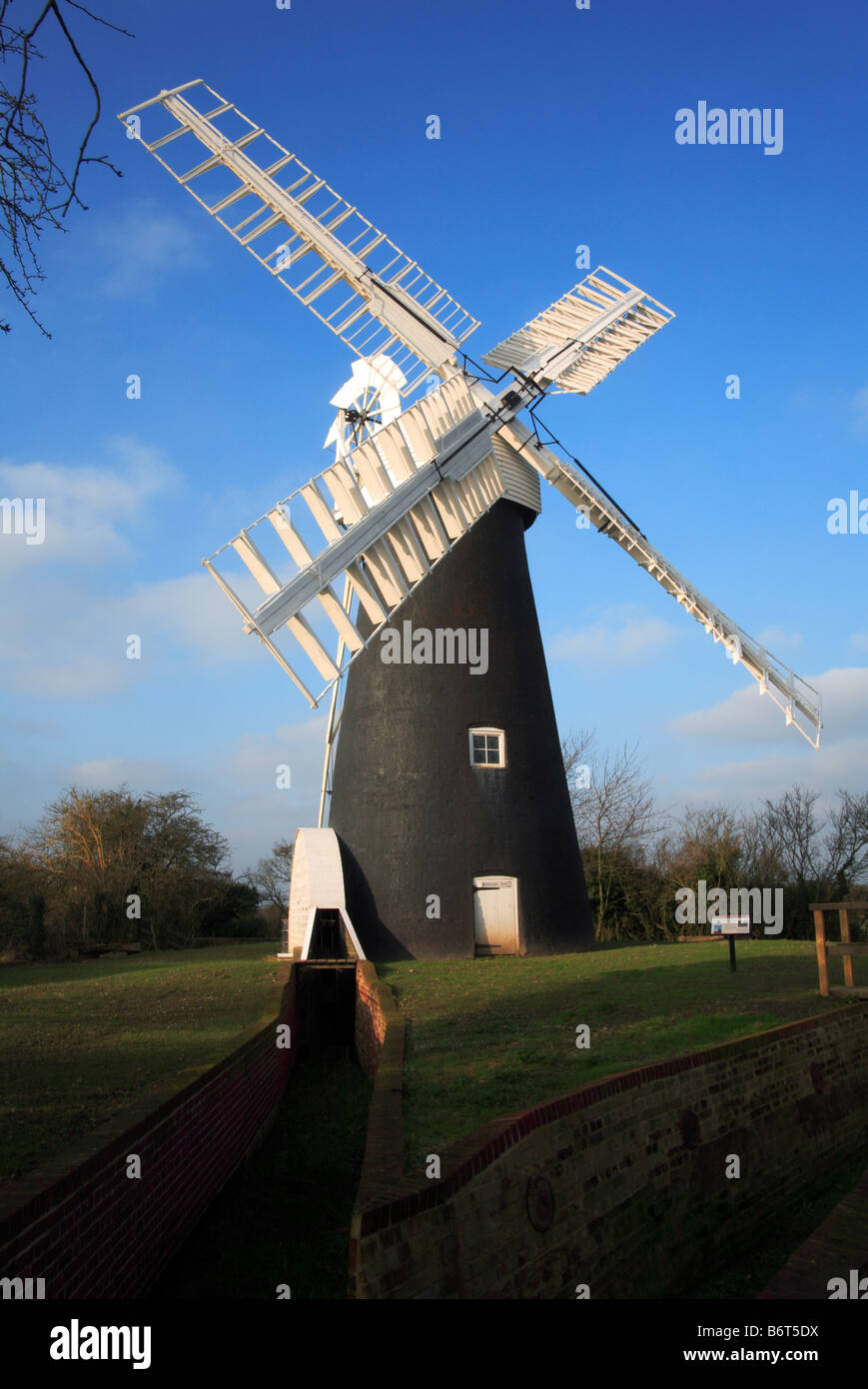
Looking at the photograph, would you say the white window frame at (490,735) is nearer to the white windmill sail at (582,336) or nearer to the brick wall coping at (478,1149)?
the white windmill sail at (582,336)

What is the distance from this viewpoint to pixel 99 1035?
8.64 meters

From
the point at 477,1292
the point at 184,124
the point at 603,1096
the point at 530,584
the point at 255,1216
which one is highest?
the point at 184,124

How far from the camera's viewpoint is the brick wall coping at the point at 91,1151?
11.7 feet

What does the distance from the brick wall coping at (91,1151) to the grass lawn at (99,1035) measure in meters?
0.22

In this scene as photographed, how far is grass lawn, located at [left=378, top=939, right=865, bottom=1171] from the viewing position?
6.15m

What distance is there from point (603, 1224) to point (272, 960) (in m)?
10.6

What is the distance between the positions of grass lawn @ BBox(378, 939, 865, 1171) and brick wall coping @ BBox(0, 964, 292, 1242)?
1.25m

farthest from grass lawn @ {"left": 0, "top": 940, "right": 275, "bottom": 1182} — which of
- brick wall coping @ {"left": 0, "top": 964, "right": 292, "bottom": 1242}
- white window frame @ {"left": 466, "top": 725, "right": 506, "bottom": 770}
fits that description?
white window frame @ {"left": 466, "top": 725, "right": 506, "bottom": 770}

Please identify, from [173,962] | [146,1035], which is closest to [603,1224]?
[146,1035]

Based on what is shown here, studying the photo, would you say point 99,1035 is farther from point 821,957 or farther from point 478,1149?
point 821,957

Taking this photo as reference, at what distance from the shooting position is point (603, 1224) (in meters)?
5.22

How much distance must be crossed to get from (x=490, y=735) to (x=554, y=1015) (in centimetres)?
676

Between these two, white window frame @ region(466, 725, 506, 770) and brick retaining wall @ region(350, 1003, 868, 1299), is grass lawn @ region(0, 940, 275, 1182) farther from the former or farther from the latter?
white window frame @ region(466, 725, 506, 770)
